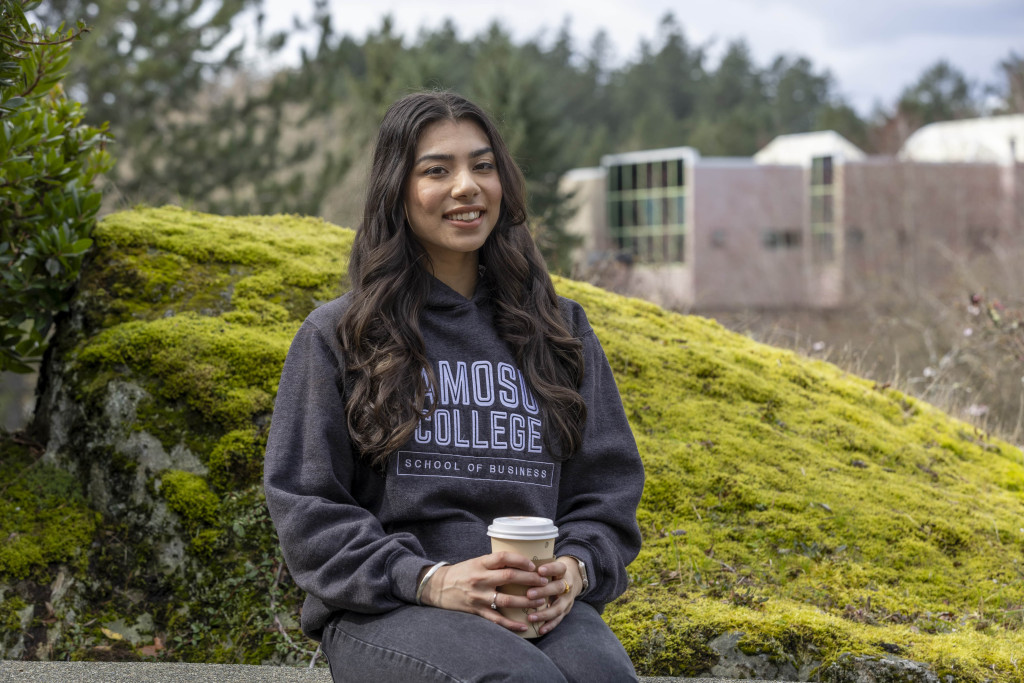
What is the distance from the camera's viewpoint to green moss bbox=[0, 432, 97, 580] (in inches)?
140

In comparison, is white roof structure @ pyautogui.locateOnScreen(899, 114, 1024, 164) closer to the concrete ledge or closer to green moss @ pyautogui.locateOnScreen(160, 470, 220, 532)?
green moss @ pyautogui.locateOnScreen(160, 470, 220, 532)

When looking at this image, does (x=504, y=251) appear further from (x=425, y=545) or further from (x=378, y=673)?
(x=378, y=673)

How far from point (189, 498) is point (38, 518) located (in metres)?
0.62

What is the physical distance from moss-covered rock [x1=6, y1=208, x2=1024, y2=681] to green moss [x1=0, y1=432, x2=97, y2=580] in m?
0.07

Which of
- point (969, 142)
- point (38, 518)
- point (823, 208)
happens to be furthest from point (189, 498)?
point (969, 142)

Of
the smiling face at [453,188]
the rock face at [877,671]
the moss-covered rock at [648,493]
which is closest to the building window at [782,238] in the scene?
the moss-covered rock at [648,493]

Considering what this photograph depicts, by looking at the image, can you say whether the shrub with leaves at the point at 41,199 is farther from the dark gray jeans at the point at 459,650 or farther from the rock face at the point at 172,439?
the dark gray jeans at the point at 459,650

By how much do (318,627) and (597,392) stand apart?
3.26ft

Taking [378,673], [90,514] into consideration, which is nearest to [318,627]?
[378,673]

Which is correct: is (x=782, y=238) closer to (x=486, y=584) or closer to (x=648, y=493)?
(x=648, y=493)

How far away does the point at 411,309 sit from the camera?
2.55 m

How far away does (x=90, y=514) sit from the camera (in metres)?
3.76

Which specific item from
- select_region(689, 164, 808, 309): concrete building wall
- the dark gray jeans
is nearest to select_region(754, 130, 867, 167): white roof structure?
select_region(689, 164, 808, 309): concrete building wall

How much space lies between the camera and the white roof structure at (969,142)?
1273 inches
